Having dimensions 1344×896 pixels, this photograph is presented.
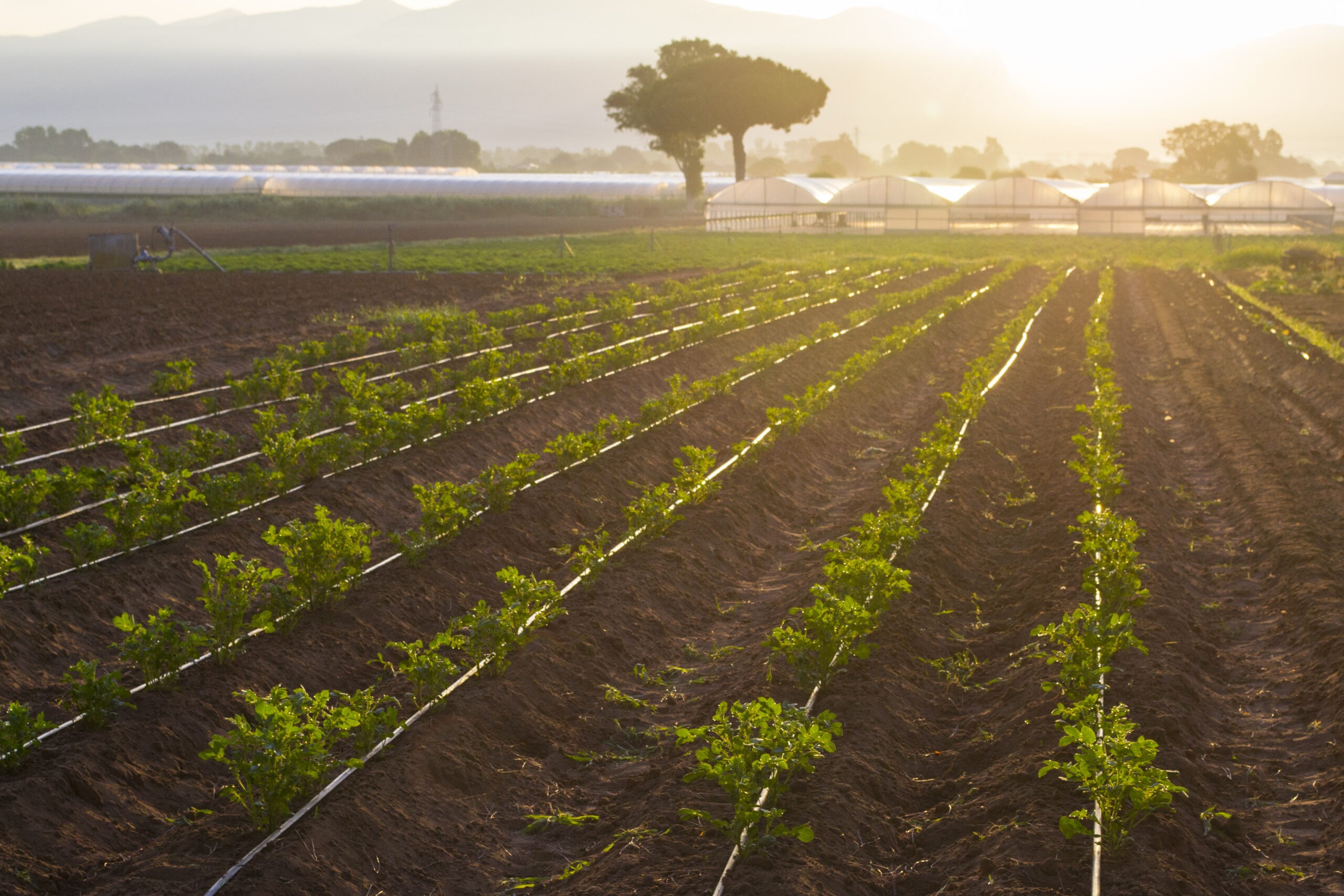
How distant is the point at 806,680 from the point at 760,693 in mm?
283

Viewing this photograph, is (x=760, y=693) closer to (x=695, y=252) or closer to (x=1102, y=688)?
(x=1102, y=688)

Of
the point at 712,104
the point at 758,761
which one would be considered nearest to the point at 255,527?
the point at 758,761

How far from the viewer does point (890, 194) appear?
5609 centimetres

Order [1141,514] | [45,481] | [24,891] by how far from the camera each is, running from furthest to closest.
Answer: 1. [1141,514]
2. [45,481]
3. [24,891]

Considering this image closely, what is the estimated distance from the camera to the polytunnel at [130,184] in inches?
2501

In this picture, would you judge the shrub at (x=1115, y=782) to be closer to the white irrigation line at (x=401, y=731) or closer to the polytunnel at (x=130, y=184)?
the white irrigation line at (x=401, y=731)

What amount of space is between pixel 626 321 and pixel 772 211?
126 ft

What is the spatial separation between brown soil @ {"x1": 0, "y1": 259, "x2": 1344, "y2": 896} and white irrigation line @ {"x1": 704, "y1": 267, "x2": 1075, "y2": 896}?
88mm

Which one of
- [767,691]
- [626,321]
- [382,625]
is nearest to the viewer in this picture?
[767,691]

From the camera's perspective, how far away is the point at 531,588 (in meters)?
6.57

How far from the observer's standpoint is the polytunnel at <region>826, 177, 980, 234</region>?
55.3 m

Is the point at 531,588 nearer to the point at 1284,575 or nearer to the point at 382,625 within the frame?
the point at 382,625

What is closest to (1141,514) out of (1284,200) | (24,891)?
(24,891)

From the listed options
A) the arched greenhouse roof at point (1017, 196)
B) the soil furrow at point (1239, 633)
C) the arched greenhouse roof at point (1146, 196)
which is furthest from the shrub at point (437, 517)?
the arched greenhouse roof at point (1146, 196)
